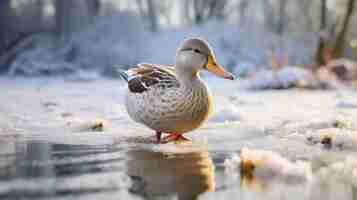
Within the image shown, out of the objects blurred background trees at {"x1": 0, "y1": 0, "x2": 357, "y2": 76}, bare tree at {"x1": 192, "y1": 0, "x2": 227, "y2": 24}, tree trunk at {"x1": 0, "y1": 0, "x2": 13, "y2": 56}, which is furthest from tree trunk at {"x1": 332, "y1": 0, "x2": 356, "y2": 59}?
tree trunk at {"x1": 0, "y1": 0, "x2": 13, "y2": 56}

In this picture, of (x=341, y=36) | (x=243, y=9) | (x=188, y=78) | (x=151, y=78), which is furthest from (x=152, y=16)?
(x=188, y=78)

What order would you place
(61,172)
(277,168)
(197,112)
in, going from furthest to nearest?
(197,112)
(61,172)
(277,168)

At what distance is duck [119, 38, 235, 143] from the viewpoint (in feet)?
14.8

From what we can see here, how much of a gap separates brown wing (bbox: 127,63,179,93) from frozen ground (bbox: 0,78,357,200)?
0.36 metres

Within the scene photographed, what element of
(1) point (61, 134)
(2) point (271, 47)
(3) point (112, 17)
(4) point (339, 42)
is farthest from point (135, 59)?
(1) point (61, 134)

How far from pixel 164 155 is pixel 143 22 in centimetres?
1398

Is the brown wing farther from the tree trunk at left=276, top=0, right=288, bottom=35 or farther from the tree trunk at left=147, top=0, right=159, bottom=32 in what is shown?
the tree trunk at left=276, top=0, right=288, bottom=35

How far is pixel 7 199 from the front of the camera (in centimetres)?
252

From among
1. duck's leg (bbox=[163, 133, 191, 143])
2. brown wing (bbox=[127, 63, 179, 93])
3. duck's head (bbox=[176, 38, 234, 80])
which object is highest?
duck's head (bbox=[176, 38, 234, 80])

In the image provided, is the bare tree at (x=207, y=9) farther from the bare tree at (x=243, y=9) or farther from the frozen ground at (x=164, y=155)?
the frozen ground at (x=164, y=155)

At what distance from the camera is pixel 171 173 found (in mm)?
3191

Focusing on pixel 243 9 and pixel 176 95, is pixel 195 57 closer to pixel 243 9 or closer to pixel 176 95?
pixel 176 95

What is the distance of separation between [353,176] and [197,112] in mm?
1653

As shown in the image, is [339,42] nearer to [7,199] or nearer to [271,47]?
[271,47]
